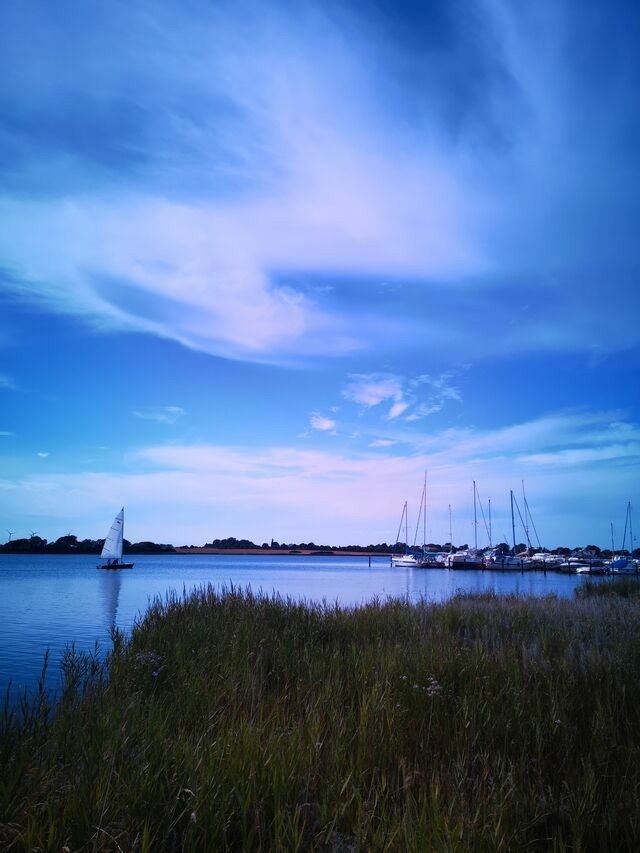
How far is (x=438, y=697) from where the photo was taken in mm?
6738

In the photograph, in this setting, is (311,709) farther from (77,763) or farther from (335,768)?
(77,763)

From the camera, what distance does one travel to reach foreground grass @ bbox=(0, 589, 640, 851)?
3852 mm

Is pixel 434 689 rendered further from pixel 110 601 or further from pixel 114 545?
pixel 114 545

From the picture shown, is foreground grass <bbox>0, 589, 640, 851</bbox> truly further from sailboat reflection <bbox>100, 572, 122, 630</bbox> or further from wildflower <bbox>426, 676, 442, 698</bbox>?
sailboat reflection <bbox>100, 572, 122, 630</bbox>

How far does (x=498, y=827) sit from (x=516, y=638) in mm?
8199

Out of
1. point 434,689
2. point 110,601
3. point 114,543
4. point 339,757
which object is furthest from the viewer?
point 114,543

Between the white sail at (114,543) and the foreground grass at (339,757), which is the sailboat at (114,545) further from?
the foreground grass at (339,757)

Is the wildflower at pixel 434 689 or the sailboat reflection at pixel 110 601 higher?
the wildflower at pixel 434 689

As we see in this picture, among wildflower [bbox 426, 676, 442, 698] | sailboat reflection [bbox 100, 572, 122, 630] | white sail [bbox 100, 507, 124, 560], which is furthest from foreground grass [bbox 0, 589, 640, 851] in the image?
white sail [bbox 100, 507, 124, 560]

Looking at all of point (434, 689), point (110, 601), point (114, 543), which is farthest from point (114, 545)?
point (434, 689)

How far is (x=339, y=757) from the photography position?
5.04 metres

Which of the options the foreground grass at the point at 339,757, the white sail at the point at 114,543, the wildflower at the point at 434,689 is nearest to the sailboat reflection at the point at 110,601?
the foreground grass at the point at 339,757

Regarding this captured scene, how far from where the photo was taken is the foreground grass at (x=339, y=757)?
3.85 metres

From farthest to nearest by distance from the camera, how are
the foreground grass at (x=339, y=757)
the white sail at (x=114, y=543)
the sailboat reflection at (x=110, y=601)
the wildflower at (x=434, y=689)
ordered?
1. the white sail at (x=114, y=543)
2. the sailboat reflection at (x=110, y=601)
3. the wildflower at (x=434, y=689)
4. the foreground grass at (x=339, y=757)
